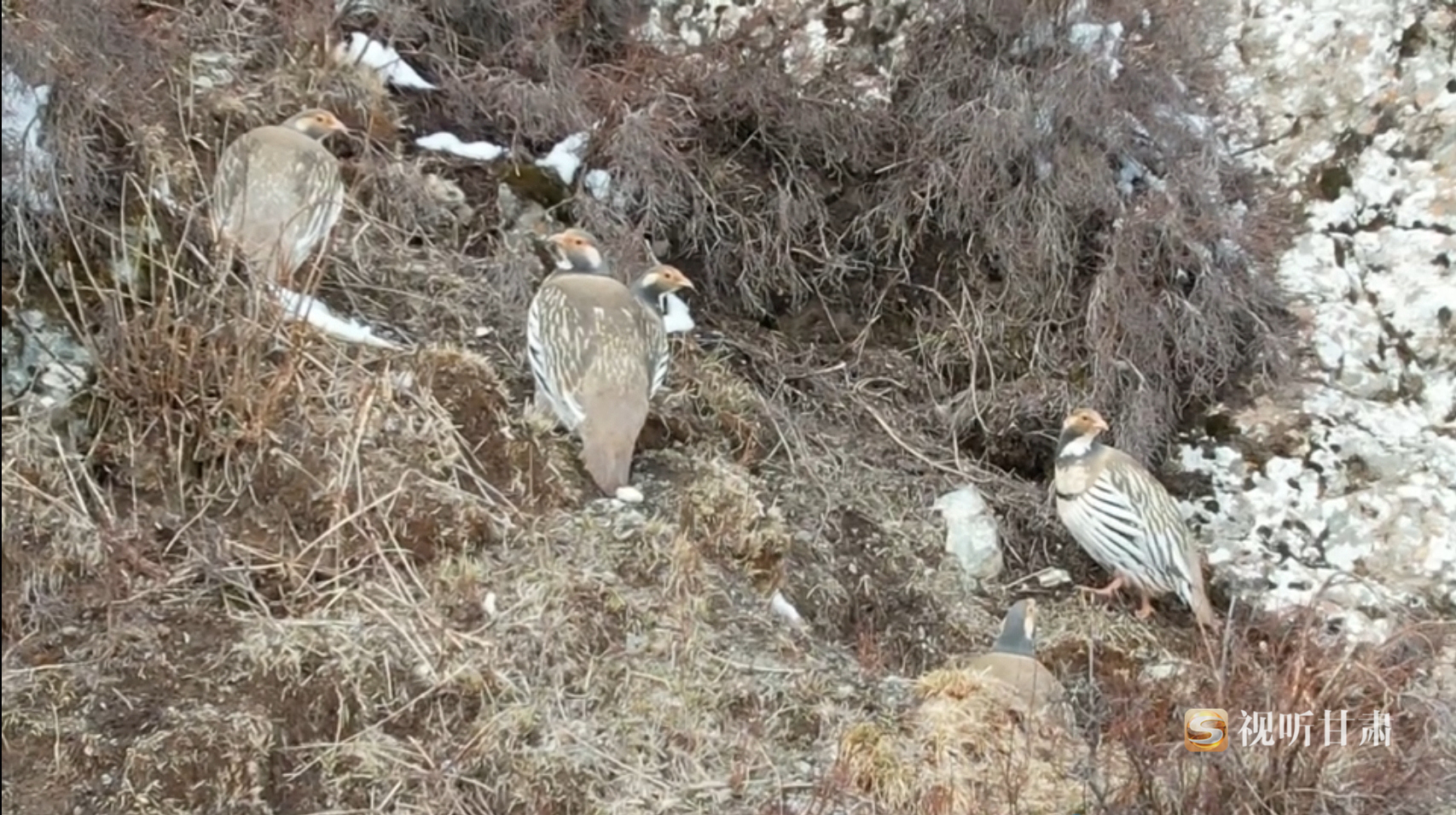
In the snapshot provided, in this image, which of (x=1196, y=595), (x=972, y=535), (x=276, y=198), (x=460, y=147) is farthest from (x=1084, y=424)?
(x=276, y=198)

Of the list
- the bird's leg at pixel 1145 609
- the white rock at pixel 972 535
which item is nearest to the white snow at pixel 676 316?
the white rock at pixel 972 535

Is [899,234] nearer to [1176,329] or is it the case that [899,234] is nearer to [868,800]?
[1176,329]

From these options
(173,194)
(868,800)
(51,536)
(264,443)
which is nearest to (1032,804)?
(868,800)

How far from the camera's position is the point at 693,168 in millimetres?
4949

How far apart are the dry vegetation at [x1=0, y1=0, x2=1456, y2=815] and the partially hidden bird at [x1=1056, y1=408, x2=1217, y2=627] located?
6.4 inches

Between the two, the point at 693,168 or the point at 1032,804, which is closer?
the point at 1032,804

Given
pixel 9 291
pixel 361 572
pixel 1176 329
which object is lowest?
pixel 361 572

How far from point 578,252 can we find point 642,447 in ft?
1.88

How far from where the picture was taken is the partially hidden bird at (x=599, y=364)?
3871 mm

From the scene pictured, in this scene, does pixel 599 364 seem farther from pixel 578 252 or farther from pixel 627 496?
pixel 578 252

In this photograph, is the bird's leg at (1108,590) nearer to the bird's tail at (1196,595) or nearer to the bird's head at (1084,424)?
the bird's tail at (1196,595)

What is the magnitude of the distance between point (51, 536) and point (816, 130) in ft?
8.95

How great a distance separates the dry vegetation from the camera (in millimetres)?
3254

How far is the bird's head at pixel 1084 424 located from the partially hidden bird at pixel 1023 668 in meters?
0.59
